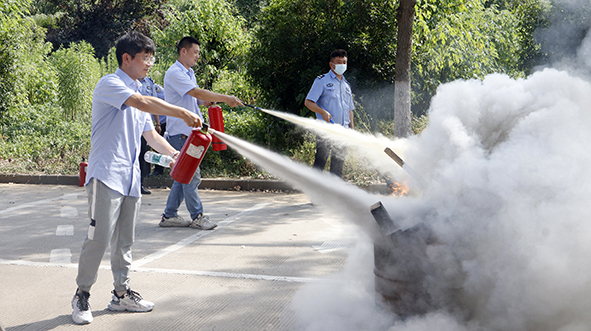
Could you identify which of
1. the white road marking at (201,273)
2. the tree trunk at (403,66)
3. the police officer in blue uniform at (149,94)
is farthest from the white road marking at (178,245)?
the tree trunk at (403,66)

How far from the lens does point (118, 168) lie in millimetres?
3293

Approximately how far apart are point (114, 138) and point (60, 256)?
87.1 inches

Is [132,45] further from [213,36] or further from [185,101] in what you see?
[213,36]

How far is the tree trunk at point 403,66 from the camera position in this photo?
26.4ft

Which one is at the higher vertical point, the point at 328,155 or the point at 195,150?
the point at 195,150

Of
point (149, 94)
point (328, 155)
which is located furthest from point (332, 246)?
point (149, 94)

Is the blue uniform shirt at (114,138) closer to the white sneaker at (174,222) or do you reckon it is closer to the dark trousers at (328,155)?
the white sneaker at (174,222)

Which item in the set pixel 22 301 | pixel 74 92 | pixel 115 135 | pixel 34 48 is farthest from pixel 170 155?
pixel 34 48

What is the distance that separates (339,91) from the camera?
23.2 feet

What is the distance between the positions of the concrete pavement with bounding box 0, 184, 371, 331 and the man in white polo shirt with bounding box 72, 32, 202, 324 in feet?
0.72

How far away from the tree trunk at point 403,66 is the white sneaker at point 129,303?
595 centimetres

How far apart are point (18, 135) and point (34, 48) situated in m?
7.96

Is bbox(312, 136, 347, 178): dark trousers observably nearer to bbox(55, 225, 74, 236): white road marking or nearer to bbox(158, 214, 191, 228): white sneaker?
bbox(158, 214, 191, 228): white sneaker

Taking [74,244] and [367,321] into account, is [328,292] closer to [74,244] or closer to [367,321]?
[367,321]
